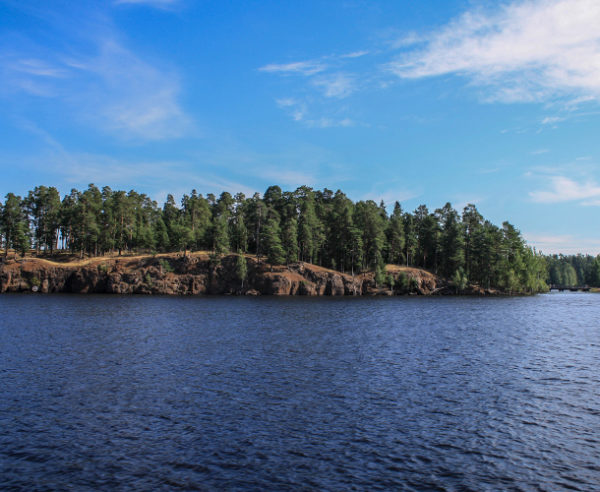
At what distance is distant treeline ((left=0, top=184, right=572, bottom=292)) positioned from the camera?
143 m

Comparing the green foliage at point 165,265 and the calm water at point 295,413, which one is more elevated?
the green foliage at point 165,265

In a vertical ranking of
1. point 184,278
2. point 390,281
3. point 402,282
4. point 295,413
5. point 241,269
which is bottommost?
point 295,413

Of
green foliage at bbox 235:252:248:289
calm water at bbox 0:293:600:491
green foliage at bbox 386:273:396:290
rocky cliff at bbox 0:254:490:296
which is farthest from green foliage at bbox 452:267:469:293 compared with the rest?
calm water at bbox 0:293:600:491

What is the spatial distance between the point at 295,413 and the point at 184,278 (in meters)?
119

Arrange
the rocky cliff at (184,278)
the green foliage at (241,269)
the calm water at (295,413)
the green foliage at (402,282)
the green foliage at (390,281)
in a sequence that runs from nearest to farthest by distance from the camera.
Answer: the calm water at (295,413)
the rocky cliff at (184,278)
the green foliage at (241,269)
the green foliage at (390,281)
the green foliage at (402,282)

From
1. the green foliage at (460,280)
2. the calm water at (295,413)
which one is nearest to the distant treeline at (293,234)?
the green foliage at (460,280)

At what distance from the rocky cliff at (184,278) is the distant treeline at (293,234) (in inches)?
220

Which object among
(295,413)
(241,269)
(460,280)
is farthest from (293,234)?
(295,413)

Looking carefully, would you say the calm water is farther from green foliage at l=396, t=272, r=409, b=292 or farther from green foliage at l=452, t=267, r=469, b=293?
green foliage at l=452, t=267, r=469, b=293

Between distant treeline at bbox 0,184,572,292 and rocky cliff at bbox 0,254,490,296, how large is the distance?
5.59 metres

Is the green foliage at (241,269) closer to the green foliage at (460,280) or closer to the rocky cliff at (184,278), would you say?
the rocky cliff at (184,278)

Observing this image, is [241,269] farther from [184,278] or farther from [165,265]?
[165,265]

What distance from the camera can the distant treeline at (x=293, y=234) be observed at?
143125 millimetres

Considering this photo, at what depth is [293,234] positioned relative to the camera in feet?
459
